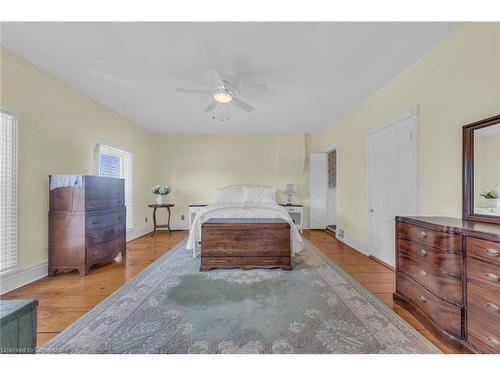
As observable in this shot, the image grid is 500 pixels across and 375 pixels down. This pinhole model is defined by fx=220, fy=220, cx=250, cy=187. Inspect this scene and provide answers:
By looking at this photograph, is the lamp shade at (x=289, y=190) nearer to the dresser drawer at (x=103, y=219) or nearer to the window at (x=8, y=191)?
the dresser drawer at (x=103, y=219)

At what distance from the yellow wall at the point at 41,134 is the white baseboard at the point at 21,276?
7 centimetres

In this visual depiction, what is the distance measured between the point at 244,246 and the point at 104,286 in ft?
5.55

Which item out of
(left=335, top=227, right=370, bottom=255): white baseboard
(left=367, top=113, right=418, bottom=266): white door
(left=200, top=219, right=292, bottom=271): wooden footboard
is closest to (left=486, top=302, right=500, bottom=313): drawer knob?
(left=367, top=113, right=418, bottom=266): white door

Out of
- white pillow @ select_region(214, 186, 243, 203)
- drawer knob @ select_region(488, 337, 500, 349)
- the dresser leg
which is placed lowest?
the dresser leg

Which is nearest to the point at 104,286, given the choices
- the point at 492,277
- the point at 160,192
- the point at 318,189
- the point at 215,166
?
the point at 160,192

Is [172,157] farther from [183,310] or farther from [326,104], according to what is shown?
[183,310]

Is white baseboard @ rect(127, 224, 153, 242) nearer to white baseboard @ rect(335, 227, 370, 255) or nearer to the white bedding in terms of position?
the white bedding

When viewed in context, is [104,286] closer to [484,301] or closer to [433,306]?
[433,306]

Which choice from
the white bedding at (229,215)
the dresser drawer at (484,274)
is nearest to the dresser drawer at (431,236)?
the dresser drawer at (484,274)

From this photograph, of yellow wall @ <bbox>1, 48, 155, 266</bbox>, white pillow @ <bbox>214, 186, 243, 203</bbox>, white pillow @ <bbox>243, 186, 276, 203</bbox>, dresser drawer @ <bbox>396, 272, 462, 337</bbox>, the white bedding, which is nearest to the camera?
dresser drawer @ <bbox>396, 272, 462, 337</bbox>

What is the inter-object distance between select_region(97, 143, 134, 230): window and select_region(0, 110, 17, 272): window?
135cm

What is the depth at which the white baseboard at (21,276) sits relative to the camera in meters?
2.32

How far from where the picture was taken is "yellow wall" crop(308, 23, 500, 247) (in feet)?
5.94

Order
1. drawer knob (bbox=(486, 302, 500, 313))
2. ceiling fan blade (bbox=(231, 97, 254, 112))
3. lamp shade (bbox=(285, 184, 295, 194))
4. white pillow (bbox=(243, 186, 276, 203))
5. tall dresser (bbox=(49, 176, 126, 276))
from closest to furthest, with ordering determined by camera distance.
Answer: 1. drawer knob (bbox=(486, 302, 500, 313))
2. tall dresser (bbox=(49, 176, 126, 276))
3. ceiling fan blade (bbox=(231, 97, 254, 112))
4. white pillow (bbox=(243, 186, 276, 203))
5. lamp shade (bbox=(285, 184, 295, 194))
